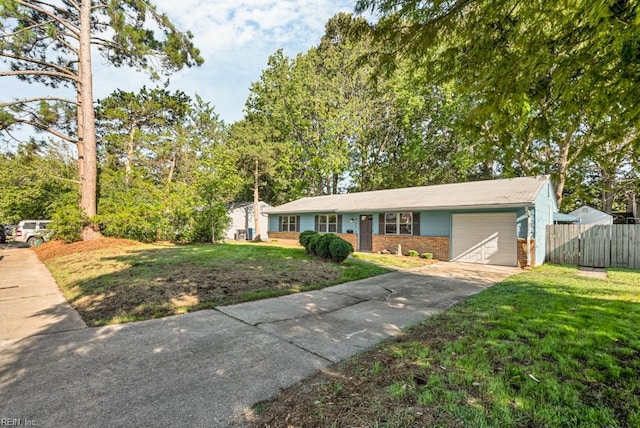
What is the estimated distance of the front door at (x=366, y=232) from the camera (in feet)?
55.6

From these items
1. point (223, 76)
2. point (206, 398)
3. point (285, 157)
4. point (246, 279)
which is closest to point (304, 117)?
point (285, 157)

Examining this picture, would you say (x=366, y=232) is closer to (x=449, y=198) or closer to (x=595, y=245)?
(x=449, y=198)

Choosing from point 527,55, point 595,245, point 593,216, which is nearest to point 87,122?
point 527,55

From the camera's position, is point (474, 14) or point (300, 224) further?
point (300, 224)

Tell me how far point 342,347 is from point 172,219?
1599 cm

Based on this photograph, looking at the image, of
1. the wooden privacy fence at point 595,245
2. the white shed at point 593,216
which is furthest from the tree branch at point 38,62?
the white shed at point 593,216

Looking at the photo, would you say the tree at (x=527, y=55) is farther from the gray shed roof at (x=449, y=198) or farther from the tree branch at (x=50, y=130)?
the tree branch at (x=50, y=130)

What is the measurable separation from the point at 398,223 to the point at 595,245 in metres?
7.67

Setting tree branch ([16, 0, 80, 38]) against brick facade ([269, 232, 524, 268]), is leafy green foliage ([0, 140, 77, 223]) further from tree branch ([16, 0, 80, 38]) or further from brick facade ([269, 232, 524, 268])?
brick facade ([269, 232, 524, 268])

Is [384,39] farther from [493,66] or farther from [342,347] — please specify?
[342,347]

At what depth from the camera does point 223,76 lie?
13984 mm

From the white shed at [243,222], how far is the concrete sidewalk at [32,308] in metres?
18.0

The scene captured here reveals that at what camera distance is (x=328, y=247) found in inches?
416

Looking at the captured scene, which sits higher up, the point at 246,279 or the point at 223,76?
the point at 223,76
